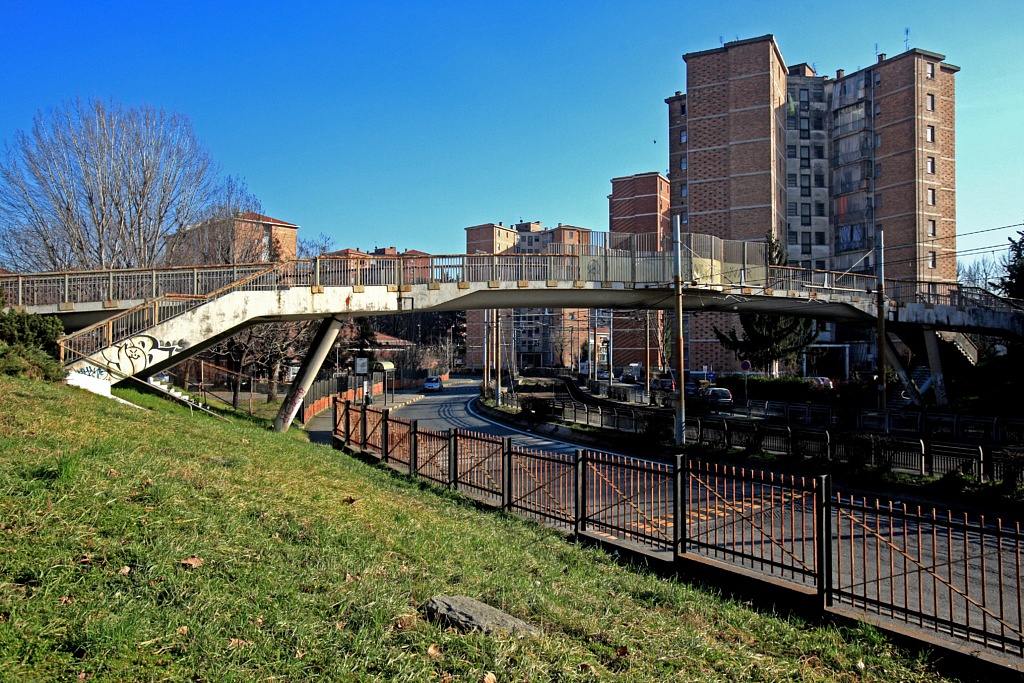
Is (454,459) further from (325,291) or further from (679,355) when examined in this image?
(325,291)

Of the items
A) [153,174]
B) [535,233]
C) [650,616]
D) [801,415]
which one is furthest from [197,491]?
[535,233]

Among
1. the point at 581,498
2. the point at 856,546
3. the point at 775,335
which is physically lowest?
the point at 856,546

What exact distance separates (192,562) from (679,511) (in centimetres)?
560

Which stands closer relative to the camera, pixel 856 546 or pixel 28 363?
pixel 856 546

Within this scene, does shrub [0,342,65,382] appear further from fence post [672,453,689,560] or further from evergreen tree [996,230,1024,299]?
evergreen tree [996,230,1024,299]

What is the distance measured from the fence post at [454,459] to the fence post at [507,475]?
5.41 ft

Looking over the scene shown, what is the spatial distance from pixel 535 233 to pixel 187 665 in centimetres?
12968

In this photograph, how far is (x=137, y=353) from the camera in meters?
19.6

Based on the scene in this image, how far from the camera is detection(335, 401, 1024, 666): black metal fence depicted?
6359 millimetres

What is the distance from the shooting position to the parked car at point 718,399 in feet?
117

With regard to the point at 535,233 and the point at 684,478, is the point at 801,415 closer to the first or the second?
the point at 684,478

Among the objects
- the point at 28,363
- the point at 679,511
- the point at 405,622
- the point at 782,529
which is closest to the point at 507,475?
the point at 679,511

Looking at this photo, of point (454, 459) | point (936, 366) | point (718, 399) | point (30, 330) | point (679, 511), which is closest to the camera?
point (679, 511)

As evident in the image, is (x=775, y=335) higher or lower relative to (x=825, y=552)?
higher
